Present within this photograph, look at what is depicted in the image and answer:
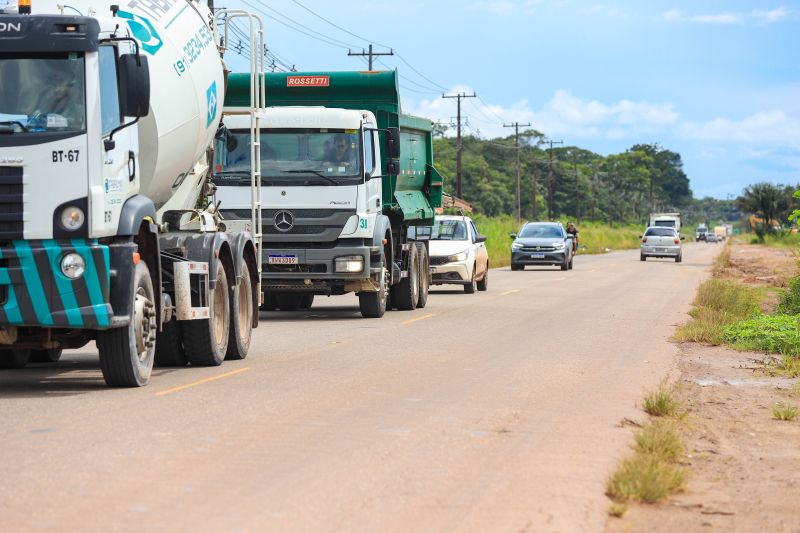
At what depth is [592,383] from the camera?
1303 centimetres

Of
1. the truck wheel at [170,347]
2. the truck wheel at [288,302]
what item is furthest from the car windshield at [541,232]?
the truck wheel at [170,347]

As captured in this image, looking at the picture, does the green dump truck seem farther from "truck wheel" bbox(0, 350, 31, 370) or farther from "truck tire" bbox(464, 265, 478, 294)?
"truck tire" bbox(464, 265, 478, 294)

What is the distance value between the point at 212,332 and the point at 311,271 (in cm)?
698

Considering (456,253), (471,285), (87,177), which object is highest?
(87,177)

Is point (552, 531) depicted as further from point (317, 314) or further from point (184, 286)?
point (317, 314)

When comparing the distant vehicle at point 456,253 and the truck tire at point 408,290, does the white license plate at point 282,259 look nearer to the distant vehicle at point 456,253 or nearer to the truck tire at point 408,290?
the truck tire at point 408,290

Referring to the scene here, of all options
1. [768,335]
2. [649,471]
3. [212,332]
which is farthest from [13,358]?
[768,335]

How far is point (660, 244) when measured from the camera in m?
60.9

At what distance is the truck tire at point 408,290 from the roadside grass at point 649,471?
14290 mm

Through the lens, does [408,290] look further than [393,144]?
Yes

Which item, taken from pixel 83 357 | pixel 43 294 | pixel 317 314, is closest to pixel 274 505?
pixel 43 294

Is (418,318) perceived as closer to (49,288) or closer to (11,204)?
(49,288)

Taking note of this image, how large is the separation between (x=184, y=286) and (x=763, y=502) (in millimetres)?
7144

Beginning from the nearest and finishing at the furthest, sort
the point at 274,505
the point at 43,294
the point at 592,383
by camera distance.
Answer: the point at 274,505, the point at 43,294, the point at 592,383
